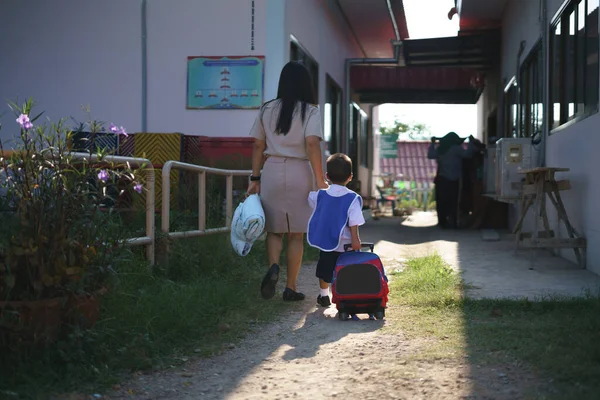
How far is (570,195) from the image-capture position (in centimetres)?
768

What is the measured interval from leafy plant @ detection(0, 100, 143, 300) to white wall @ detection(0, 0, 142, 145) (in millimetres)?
6229

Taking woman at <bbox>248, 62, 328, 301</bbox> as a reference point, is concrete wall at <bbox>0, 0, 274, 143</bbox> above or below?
above

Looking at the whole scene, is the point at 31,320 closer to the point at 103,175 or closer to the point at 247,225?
the point at 103,175

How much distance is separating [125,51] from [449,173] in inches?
229

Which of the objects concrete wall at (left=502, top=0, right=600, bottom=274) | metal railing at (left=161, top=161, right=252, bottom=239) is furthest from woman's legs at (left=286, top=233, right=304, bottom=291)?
concrete wall at (left=502, top=0, right=600, bottom=274)

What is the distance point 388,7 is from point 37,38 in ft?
20.7

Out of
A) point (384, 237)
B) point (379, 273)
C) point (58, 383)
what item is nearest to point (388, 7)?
point (384, 237)

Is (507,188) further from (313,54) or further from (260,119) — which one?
(260,119)

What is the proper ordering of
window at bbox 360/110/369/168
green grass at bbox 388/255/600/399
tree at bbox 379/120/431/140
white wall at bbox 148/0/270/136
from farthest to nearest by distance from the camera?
tree at bbox 379/120/431/140 → window at bbox 360/110/369/168 → white wall at bbox 148/0/270/136 → green grass at bbox 388/255/600/399

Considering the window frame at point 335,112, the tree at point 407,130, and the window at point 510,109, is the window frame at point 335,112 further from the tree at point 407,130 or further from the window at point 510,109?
the tree at point 407,130

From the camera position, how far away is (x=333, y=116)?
14.7 metres

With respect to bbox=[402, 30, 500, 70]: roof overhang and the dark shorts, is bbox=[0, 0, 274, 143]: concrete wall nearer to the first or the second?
the dark shorts

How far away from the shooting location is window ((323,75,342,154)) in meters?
13.5

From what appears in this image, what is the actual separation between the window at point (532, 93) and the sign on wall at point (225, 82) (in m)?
3.37
